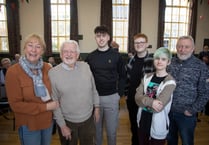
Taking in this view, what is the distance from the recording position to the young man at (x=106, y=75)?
2045 mm

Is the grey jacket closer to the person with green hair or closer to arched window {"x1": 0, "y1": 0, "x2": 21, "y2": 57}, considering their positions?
the person with green hair

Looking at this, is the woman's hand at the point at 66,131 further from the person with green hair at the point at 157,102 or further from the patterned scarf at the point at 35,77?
the person with green hair at the point at 157,102

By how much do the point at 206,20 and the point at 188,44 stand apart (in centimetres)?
739

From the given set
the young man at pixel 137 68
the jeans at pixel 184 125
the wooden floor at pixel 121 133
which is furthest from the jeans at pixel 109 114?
the wooden floor at pixel 121 133

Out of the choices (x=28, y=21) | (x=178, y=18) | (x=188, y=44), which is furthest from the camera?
(x=178, y=18)

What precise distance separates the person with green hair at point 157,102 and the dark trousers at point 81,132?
48 centimetres

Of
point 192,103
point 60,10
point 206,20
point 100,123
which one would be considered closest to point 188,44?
point 192,103

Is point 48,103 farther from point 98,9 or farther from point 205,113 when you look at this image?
point 98,9

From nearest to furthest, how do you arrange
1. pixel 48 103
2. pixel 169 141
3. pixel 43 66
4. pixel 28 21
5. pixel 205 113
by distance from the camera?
1. pixel 48 103
2. pixel 43 66
3. pixel 169 141
4. pixel 205 113
5. pixel 28 21

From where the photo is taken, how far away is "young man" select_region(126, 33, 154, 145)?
6.86 feet

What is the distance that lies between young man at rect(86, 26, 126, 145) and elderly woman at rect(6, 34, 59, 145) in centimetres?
61

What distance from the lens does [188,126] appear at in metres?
1.85

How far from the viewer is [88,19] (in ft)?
25.1

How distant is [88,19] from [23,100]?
21.5 feet
